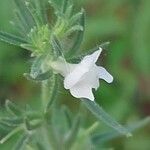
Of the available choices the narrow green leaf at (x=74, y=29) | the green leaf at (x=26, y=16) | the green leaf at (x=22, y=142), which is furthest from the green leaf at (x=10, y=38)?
the green leaf at (x=22, y=142)

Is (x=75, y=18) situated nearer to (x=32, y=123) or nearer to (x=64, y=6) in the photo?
(x=64, y=6)

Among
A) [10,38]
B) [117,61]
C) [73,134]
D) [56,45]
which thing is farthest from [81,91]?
[117,61]

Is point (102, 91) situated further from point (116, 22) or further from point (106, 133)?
point (106, 133)

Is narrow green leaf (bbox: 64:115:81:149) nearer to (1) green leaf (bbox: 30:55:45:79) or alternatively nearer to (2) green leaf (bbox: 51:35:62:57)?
(1) green leaf (bbox: 30:55:45:79)

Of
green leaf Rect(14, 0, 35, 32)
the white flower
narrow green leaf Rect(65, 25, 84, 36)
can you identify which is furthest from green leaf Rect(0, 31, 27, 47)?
the white flower

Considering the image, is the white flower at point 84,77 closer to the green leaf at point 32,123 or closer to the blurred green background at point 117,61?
the green leaf at point 32,123
